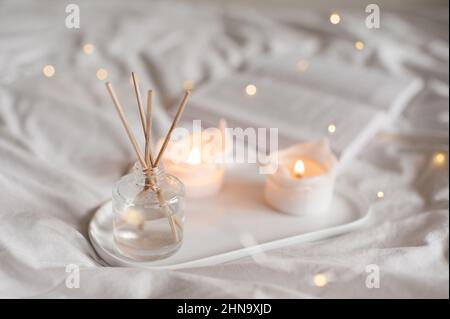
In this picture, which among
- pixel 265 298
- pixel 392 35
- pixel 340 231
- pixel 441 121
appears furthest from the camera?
pixel 392 35

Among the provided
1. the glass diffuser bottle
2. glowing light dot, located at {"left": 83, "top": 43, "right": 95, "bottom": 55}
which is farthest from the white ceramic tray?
glowing light dot, located at {"left": 83, "top": 43, "right": 95, "bottom": 55}

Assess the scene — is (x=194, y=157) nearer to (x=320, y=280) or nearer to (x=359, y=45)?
(x=320, y=280)

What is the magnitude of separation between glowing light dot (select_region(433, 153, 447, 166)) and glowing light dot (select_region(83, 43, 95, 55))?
738mm

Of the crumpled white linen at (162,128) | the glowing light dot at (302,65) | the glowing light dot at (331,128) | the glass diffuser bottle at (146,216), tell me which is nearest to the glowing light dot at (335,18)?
the crumpled white linen at (162,128)

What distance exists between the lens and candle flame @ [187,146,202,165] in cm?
84

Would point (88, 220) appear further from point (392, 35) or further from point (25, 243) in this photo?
point (392, 35)

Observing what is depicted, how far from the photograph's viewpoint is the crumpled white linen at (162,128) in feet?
2.09

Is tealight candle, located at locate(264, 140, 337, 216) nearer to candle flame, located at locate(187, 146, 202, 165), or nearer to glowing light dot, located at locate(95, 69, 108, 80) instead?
candle flame, located at locate(187, 146, 202, 165)

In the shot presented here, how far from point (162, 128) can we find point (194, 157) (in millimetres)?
197

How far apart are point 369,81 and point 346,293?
0.63m

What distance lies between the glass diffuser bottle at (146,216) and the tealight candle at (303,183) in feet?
0.50

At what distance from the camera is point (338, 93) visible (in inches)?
44.6

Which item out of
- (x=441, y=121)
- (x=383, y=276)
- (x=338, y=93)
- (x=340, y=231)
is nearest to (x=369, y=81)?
(x=338, y=93)

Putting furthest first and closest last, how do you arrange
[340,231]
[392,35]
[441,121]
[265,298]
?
[392,35] < [441,121] < [340,231] < [265,298]
